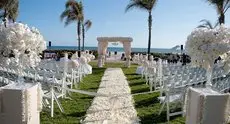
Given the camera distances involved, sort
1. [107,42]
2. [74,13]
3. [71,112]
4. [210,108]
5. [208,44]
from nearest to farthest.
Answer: [210,108], [208,44], [71,112], [107,42], [74,13]

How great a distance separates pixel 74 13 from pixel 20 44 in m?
31.9

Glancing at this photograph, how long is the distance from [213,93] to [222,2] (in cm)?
2243

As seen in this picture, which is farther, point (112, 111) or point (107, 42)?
point (107, 42)

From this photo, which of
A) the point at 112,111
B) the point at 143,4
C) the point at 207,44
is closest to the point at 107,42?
the point at 143,4

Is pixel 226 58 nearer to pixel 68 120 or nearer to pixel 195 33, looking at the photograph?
pixel 195 33

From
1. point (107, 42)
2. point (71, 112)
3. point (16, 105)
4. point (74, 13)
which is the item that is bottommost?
point (71, 112)

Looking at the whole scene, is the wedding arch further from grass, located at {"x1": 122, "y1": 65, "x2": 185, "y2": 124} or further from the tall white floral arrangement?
the tall white floral arrangement

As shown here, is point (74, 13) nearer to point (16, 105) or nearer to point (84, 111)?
point (84, 111)

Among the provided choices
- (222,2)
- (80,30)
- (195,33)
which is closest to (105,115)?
(195,33)

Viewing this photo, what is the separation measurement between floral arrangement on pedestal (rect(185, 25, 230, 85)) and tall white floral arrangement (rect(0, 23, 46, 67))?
3.63 metres

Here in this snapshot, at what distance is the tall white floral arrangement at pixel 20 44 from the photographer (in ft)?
26.2

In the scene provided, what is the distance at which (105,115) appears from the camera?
28.3 feet

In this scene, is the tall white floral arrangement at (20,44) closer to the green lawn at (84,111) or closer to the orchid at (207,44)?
the green lawn at (84,111)

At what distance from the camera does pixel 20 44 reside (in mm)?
8102
